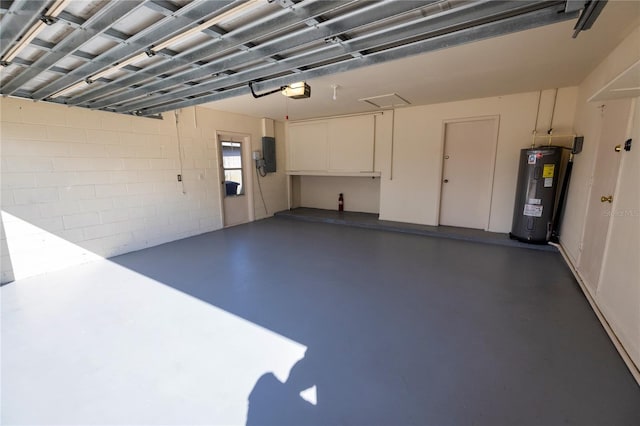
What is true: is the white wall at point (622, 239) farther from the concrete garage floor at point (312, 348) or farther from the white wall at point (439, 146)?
the white wall at point (439, 146)

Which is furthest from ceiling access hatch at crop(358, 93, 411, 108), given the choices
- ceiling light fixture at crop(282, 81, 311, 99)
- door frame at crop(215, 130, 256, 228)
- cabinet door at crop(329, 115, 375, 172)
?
door frame at crop(215, 130, 256, 228)

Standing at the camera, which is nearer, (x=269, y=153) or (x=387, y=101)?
(x=387, y=101)

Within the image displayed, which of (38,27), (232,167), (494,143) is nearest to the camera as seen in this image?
(38,27)

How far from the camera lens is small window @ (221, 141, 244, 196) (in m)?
5.99

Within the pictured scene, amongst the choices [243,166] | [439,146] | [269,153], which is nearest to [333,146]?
[269,153]

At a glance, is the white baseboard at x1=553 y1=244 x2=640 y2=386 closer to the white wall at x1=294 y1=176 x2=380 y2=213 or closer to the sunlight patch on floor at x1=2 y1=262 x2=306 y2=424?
the sunlight patch on floor at x1=2 y1=262 x2=306 y2=424

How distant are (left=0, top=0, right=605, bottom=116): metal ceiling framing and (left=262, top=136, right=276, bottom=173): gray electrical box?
11.9 ft

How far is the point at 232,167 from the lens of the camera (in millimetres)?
6156

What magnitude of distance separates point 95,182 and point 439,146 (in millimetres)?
5935

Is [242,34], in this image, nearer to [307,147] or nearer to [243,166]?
[243,166]

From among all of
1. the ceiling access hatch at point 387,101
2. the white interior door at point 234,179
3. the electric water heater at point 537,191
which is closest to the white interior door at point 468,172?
the electric water heater at point 537,191

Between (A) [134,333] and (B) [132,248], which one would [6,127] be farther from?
(A) [134,333]

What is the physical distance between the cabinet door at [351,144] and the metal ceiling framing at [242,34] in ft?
11.6

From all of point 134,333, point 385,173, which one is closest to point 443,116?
point 385,173
